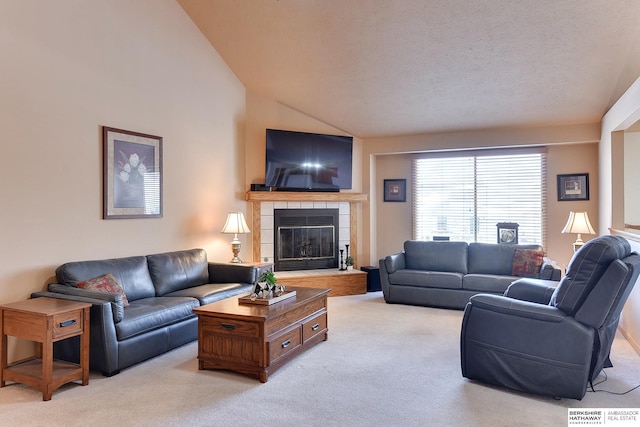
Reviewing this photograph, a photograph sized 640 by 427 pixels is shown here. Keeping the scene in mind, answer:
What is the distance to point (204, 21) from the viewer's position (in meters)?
5.35

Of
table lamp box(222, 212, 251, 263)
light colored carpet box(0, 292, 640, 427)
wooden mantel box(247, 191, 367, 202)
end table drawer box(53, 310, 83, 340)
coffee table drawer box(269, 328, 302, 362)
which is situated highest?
wooden mantel box(247, 191, 367, 202)

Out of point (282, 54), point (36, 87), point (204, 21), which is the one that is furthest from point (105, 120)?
point (282, 54)

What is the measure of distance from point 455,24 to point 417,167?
313 cm

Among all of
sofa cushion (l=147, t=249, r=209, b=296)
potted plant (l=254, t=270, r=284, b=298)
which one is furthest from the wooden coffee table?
sofa cushion (l=147, t=249, r=209, b=296)

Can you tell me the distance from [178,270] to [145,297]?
0.54 metres

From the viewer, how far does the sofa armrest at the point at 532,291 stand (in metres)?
3.44

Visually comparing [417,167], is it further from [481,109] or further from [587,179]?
[587,179]

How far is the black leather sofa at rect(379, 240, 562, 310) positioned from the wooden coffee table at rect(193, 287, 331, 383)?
2366mm

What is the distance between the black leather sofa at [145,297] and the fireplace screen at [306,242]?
154 centimetres

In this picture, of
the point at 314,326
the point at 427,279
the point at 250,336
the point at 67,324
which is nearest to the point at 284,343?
the point at 250,336

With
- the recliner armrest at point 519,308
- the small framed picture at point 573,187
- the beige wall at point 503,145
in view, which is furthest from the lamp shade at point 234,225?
the small framed picture at point 573,187

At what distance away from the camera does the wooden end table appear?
9.50 ft

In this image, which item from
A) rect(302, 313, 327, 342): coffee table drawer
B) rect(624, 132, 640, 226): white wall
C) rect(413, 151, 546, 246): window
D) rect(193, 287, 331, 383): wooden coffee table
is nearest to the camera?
rect(193, 287, 331, 383): wooden coffee table
